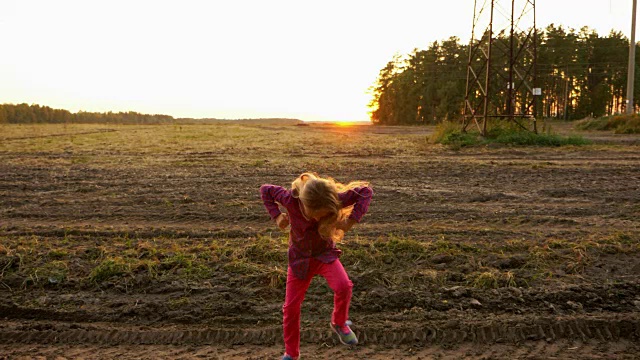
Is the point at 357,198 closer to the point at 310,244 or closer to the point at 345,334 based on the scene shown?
the point at 310,244

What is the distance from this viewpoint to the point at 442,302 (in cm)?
482

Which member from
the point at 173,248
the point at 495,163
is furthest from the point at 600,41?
the point at 173,248

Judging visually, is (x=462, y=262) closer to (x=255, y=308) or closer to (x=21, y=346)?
(x=255, y=308)

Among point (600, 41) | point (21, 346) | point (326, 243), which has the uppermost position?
point (600, 41)

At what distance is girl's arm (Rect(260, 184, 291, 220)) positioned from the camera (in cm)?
371

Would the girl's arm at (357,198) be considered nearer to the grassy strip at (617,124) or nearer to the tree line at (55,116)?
the grassy strip at (617,124)

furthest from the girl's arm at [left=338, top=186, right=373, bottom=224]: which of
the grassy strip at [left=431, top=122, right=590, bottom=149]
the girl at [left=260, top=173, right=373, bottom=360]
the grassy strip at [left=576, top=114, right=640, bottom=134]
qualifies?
the grassy strip at [left=576, top=114, right=640, bottom=134]

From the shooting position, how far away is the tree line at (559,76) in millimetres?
65250

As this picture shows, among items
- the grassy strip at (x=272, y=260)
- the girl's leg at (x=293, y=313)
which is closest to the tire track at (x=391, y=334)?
the girl's leg at (x=293, y=313)

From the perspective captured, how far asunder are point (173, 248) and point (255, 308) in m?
2.00

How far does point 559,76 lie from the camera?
6662 cm

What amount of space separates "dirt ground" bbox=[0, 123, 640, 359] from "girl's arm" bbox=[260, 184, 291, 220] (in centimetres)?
113

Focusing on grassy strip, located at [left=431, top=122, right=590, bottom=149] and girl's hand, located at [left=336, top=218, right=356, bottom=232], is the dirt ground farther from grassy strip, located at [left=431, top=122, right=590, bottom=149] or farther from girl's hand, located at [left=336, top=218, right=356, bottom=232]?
grassy strip, located at [left=431, top=122, right=590, bottom=149]

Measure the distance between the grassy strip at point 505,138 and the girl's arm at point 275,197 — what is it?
1742 centimetres
